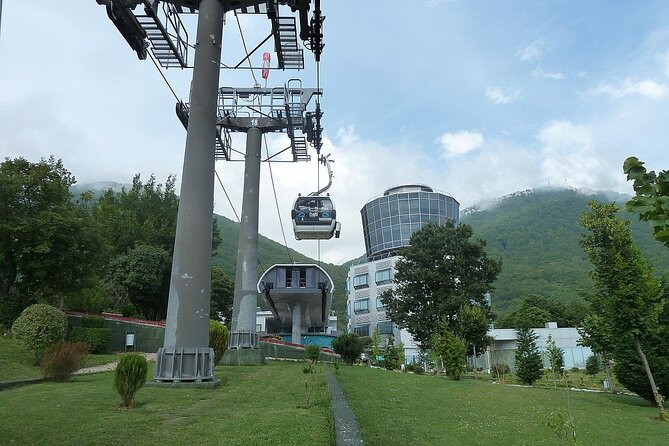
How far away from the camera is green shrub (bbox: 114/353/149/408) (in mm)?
9391

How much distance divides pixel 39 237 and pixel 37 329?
299 inches

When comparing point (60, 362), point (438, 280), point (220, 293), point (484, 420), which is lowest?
point (484, 420)

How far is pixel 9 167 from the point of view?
25.0 meters

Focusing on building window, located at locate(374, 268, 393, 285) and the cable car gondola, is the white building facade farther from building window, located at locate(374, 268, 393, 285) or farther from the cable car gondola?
the cable car gondola

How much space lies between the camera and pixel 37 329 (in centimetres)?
1850

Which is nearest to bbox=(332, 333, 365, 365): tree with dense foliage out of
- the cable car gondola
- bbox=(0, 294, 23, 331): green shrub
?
the cable car gondola

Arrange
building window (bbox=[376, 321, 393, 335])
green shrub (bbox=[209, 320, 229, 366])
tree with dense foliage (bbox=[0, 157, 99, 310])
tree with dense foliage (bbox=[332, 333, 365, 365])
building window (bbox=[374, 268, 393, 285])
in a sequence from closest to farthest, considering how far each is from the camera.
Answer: green shrub (bbox=[209, 320, 229, 366]), tree with dense foliage (bbox=[0, 157, 99, 310]), tree with dense foliage (bbox=[332, 333, 365, 365]), building window (bbox=[376, 321, 393, 335]), building window (bbox=[374, 268, 393, 285])

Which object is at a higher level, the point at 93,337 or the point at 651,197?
the point at 651,197

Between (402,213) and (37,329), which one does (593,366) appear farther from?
(402,213)

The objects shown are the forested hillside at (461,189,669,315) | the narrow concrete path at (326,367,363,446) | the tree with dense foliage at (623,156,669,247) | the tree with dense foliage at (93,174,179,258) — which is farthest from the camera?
the forested hillside at (461,189,669,315)

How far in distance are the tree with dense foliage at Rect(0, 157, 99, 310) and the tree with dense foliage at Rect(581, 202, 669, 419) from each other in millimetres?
25096

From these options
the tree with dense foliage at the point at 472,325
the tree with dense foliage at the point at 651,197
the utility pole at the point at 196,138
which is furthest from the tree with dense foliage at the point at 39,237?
the tree with dense foliage at the point at 651,197

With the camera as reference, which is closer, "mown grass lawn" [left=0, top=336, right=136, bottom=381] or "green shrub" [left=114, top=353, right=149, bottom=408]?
"green shrub" [left=114, top=353, right=149, bottom=408]

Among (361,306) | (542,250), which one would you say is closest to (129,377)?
(361,306)
